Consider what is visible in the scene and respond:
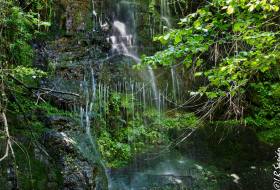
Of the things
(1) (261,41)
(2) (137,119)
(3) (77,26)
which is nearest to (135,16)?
(3) (77,26)

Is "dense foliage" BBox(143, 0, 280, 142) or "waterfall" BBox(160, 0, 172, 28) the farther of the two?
"waterfall" BBox(160, 0, 172, 28)

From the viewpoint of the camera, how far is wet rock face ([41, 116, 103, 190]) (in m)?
5.95

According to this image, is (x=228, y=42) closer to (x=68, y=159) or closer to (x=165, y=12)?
(x=68, y=159)

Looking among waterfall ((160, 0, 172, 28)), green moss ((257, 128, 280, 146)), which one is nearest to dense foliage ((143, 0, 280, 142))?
green moss ((257, 128, 280, 146))

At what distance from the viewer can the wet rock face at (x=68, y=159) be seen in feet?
19.5

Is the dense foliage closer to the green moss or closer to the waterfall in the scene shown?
the green moss

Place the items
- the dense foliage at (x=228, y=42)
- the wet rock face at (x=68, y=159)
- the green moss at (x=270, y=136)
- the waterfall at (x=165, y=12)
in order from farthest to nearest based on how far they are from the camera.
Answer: the waterfall at (x=165, y=12) → the green moss at (x=270, y=136) → the wet rock face at (x=68, y=159) → the dense foliage at (x=228, y=42)

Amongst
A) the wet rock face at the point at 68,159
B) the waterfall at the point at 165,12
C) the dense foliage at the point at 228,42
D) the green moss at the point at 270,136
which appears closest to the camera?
the dense foliage at the point at 228,42

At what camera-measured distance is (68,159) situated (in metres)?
6.22

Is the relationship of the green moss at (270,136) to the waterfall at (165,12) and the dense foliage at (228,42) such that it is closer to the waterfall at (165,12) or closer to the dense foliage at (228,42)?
the waterfall at (165,12)

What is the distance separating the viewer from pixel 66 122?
709cm

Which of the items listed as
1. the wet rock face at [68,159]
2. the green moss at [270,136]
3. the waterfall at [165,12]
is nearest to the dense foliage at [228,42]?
the wet rock face at [68,159]

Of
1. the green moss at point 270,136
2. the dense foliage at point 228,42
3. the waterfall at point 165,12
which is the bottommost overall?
the green moss at point 270,136

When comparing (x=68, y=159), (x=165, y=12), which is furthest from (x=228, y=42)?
(x=165, y=12)
